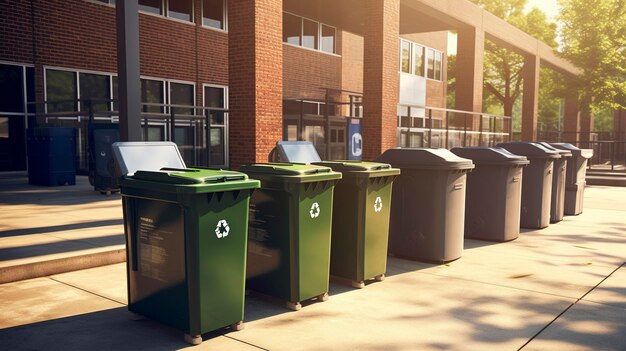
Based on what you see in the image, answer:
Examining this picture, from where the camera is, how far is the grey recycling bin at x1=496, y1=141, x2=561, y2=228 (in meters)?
9.45

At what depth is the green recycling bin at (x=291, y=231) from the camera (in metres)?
4.89

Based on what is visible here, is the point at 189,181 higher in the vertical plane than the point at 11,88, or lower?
lower

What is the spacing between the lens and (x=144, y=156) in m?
5.48

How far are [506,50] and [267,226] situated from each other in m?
34.7

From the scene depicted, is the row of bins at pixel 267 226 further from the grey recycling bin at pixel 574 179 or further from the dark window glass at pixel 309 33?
the dark window glass at pixel 309 33

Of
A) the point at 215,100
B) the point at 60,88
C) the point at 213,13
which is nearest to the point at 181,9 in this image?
the point at 213,13

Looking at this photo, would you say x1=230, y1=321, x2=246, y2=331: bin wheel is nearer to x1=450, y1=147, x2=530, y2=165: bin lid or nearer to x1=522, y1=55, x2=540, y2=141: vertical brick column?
x1=450, y1=147, x2=530, y2=165: bin lid

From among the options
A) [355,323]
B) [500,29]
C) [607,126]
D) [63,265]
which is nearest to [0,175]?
[63,265]

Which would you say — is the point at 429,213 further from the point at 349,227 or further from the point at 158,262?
the point at 158,262

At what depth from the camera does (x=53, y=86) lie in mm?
14875

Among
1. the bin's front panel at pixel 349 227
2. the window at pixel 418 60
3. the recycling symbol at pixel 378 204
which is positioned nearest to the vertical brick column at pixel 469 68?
the window at pixel 418 60

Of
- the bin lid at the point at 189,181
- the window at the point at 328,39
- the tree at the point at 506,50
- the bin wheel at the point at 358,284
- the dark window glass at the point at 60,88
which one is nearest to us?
the bin lid at the point at 189,181

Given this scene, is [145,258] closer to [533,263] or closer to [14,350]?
[14,350]

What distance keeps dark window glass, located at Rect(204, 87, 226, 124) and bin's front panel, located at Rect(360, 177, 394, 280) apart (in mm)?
13370
